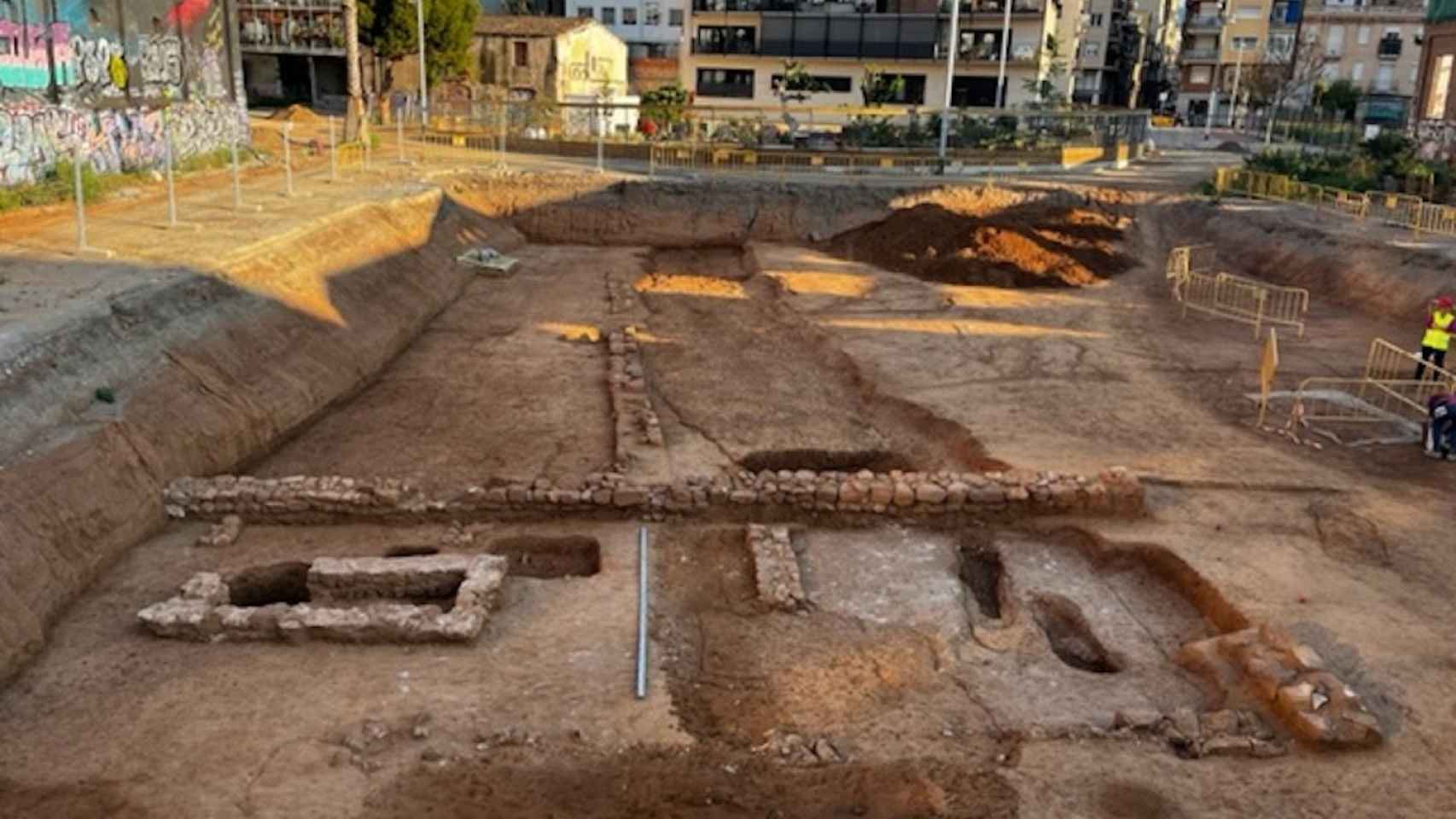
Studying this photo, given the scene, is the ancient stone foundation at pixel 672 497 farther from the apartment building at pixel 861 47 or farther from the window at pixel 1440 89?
the apartment building at pixel 861 47

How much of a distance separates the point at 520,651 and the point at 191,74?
90.8 ft

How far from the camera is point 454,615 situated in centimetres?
1042

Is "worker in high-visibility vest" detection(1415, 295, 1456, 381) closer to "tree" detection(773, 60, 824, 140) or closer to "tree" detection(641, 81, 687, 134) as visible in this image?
"tree" detection(641, 81, 687, 134)

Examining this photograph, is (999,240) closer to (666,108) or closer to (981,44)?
(666,108)

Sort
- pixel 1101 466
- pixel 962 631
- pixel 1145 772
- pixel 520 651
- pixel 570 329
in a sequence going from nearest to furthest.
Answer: pixel 1145 772 → pixel 520 651 → pixel 962 631 → pixel 1101 466 → pixel 570 329

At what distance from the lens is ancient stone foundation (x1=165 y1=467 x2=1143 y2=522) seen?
12836mm

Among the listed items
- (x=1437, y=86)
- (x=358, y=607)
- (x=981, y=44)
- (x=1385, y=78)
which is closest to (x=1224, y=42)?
(x=1385, y=78)

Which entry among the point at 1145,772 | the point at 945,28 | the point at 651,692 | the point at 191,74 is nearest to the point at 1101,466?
the point at 1145,772

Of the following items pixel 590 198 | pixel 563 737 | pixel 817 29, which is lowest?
pixel 563 737

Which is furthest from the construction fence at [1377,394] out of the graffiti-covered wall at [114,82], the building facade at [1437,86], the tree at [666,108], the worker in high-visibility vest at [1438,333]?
the tree at [666,108]

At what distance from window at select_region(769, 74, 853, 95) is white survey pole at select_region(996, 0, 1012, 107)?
27.1ft

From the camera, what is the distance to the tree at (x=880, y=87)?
58.9 m

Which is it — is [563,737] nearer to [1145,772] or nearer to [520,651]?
[520,651]

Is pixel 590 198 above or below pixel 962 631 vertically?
above
